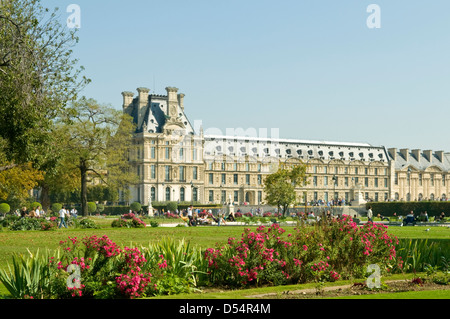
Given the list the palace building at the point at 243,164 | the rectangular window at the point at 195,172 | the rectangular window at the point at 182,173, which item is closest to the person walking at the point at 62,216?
the palace building at the point at 243,164

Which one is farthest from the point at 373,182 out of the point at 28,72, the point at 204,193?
the point at 28,72

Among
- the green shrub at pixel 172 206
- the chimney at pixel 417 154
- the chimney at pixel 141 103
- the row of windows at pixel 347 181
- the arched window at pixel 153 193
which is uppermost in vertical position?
the chimney at pixel 141 103

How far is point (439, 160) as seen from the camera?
121375 mm

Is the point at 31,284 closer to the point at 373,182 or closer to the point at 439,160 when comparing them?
the point at 373,182

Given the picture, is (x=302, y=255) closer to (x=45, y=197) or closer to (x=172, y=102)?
(x=45, y=197)

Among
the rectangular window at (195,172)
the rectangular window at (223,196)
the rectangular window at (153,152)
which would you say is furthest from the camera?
the rectangular window at (223,196)

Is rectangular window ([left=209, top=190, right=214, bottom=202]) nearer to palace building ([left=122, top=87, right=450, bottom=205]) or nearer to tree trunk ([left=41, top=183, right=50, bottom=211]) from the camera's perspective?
palace building ([left=122, top=87, right=450, bottom=205])

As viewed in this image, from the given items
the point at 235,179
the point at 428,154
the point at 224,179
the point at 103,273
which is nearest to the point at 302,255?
the point at 103,273

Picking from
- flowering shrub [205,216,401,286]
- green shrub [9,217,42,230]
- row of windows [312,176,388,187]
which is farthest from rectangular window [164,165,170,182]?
flowering shrub [205,216,401,286]

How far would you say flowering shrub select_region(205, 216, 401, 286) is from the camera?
448 inches

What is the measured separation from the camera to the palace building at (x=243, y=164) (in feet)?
296

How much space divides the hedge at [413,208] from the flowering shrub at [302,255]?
4495 centimetres

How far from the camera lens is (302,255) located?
1190 centimetres

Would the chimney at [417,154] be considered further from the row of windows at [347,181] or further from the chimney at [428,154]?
the row of windows at [347,181]
